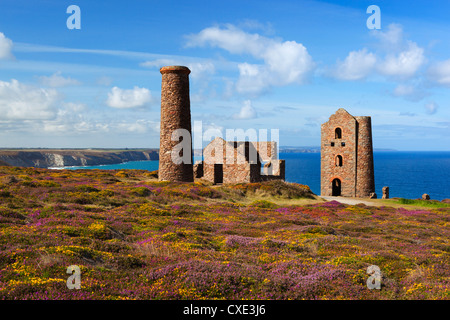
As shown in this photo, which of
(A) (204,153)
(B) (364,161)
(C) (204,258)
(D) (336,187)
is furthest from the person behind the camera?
(D) (336,187)

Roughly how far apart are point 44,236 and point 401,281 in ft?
37.0

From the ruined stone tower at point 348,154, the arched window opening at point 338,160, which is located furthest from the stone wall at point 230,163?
the arched window opening at point 338,160

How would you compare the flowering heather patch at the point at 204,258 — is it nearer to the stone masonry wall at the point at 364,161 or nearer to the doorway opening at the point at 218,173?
the doorway opening at the point at 218,173

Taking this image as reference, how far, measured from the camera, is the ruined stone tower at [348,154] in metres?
50.0

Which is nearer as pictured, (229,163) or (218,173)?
(229,163)

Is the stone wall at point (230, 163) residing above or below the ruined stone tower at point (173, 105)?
below

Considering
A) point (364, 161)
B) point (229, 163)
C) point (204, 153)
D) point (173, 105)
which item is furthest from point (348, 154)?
point (173, 105)

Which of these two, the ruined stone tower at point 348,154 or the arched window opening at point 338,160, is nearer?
the ruined stone tower at point 348,154

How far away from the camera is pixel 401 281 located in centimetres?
946

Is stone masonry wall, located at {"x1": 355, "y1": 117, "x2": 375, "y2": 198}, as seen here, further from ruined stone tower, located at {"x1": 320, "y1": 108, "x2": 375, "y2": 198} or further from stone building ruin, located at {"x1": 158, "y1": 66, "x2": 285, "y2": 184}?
stone building ruin, located at {"x1": 158, "y1": 66, "x2": 285, "y2": 184}

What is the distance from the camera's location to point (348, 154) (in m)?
50.7

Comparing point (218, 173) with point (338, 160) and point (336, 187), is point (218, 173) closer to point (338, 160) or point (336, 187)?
point (338, 160)
